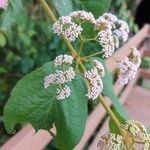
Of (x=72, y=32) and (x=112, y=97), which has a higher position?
(x=72, y=32)

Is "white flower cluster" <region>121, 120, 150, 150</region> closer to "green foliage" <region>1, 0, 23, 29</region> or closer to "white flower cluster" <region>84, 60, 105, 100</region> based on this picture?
"white flower cluster" <region>84, 60, 105, 100</region>

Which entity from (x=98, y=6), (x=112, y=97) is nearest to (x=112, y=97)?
(x=112, y=97)

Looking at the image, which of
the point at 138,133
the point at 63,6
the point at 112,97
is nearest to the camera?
the point at 138,133

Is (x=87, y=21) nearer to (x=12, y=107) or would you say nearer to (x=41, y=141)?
(x=12, y=107)

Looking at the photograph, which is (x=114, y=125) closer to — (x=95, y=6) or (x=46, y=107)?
(x=46, y=107)

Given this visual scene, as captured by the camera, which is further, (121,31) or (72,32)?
(121,31)

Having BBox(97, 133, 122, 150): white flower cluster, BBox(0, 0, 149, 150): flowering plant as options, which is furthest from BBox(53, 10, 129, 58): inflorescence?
BBox(97, 133, 122, 150): white flower cluster
